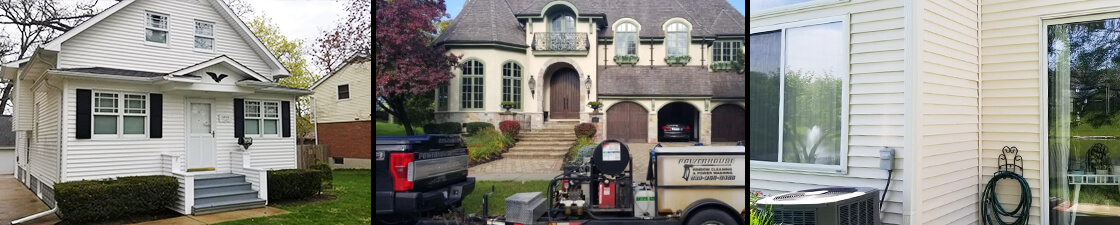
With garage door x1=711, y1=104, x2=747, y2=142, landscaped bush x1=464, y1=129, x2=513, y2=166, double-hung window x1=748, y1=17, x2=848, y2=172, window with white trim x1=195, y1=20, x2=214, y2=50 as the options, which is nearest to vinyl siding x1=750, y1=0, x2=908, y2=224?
double-hung window x1=748, y1=17, x2=848, y2=172

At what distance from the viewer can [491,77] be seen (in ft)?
14.0

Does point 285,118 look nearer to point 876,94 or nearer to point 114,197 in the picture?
point 114,197

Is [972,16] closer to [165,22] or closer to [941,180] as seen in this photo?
[941,180]

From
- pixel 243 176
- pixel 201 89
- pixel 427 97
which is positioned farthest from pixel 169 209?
pixel 427 97

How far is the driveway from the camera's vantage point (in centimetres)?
405

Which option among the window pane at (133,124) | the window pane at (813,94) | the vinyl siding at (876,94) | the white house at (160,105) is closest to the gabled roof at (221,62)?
the white house at (160,105)

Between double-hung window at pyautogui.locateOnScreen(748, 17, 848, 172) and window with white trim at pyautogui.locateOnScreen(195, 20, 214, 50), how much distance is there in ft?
12.7

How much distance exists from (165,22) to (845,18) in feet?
15.5

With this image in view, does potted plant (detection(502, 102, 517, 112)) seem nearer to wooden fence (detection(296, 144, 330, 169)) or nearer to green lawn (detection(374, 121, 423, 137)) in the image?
green lawn (detection(374, 121, 423, 137))

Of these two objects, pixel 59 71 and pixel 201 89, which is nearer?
pixel 59 71

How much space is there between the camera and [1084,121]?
15.6 feet

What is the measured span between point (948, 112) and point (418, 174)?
12.6ft

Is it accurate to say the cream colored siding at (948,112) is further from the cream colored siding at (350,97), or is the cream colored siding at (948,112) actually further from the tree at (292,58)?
the tree at (292,58)

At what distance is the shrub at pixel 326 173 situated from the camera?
5002 millimetres
